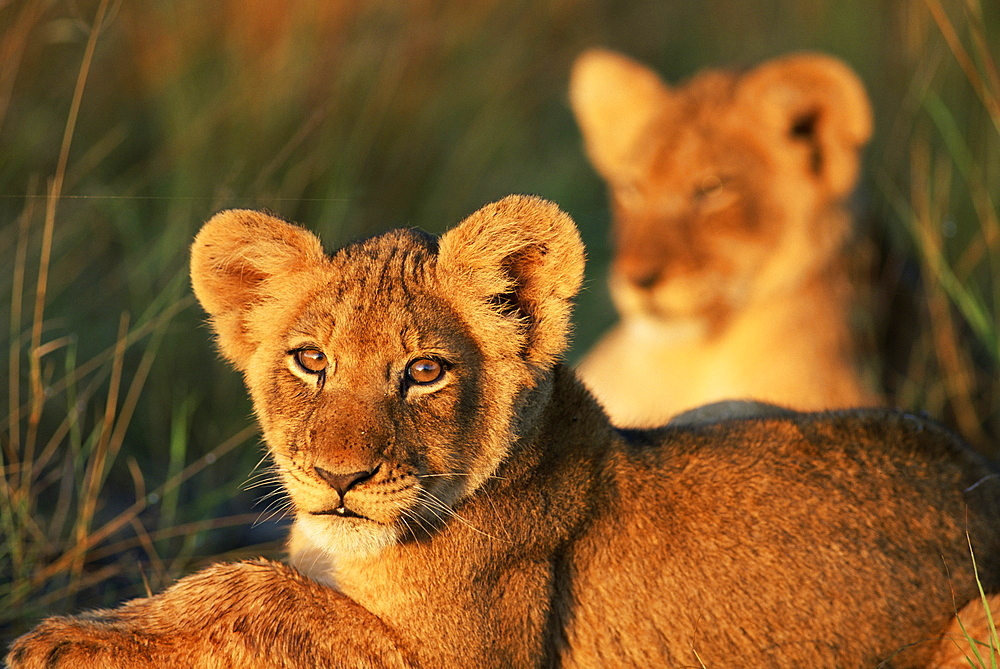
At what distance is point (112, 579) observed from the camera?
5.12 meters

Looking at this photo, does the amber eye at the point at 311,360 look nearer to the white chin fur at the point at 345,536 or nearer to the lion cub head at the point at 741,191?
the white chin fur at the point at 345,536

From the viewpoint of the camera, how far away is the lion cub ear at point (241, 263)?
3.98 m

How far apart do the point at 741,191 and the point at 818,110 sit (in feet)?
2.04

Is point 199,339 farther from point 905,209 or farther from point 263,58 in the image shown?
point 905,209

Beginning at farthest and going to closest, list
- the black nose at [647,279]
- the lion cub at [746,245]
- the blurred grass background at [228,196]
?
the lion cub at [746,245]
the black nose at [647,279]
the blurred grass background at [228,196]

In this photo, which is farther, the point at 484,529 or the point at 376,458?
the point at 484,529

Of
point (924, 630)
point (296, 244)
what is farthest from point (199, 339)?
point (924, 630)

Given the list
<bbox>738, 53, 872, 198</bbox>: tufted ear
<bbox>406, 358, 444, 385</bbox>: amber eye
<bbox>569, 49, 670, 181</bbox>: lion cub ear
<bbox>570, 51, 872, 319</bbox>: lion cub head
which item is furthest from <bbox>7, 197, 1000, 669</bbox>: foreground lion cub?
<bbox>569, 49, 670, 181</bbox>: lion cub ear

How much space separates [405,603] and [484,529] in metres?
0.33

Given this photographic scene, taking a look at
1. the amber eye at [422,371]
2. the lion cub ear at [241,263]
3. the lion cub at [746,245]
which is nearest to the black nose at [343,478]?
the amber eye at [422,371]

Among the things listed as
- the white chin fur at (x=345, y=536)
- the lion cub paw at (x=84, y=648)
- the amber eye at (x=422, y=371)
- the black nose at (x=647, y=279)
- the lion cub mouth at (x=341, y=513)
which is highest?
the amber eye at (x=422, y=371)

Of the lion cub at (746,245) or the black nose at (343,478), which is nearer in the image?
the black nose at (343,478)

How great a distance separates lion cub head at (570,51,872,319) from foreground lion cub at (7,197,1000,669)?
253 cm

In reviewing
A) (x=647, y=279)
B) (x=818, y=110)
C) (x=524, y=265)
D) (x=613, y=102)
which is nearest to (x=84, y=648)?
(x=524, y=265)
